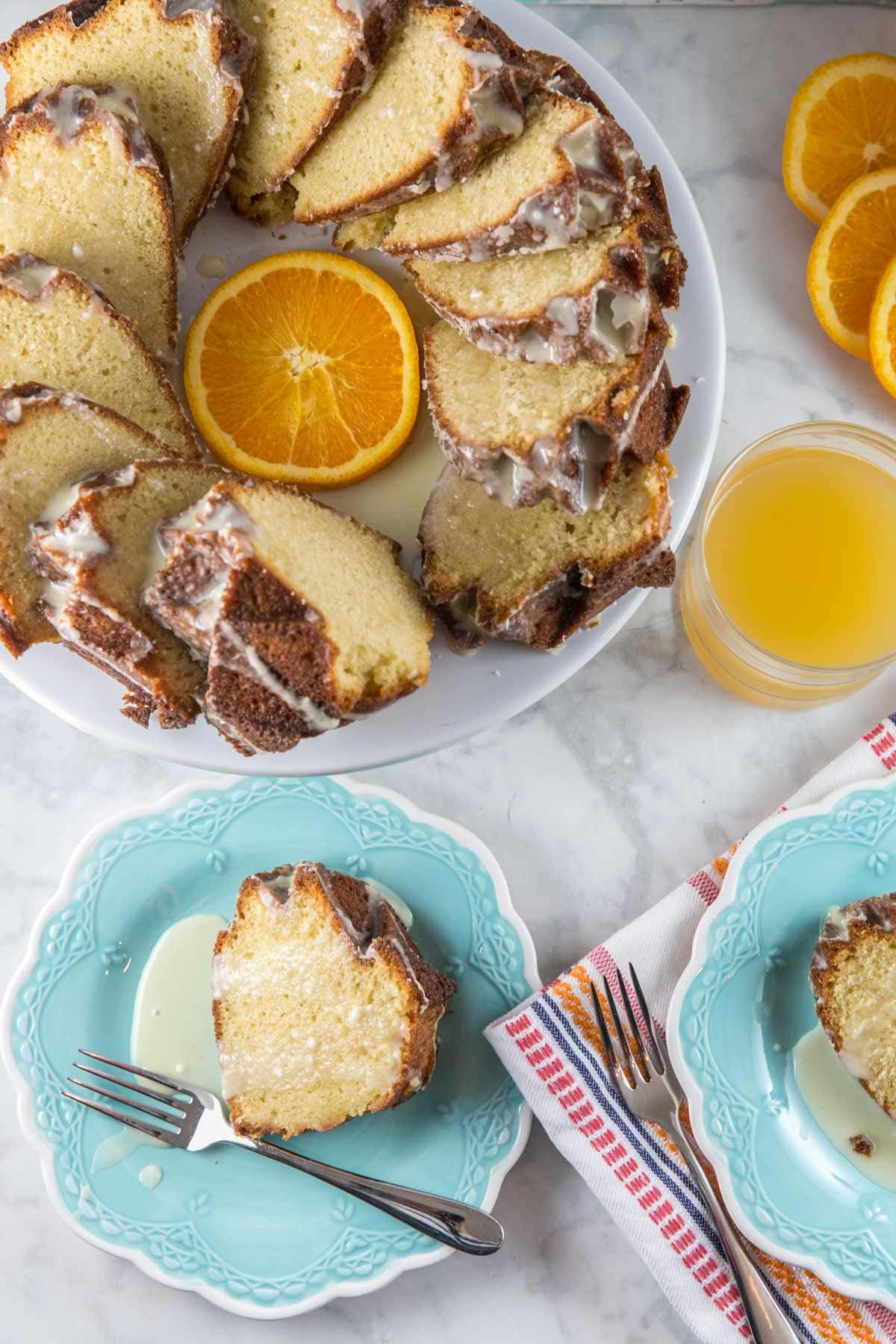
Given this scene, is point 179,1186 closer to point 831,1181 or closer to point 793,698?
point 831,1181

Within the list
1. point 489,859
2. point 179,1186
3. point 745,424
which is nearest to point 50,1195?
point 179,1186

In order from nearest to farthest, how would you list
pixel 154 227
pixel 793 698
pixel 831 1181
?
1. pixel 154 227
2. pixel 831 1181
3. pixel 793 698

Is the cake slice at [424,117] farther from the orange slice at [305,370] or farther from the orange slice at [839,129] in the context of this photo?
the orange slice at [839,129]

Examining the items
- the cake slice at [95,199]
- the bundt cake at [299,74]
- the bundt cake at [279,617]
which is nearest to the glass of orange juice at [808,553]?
the bundt cake at [279,617]

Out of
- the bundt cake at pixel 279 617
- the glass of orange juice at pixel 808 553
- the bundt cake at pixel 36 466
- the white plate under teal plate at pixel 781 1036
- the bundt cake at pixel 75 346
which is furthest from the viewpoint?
the glass of orange juice at pixel 808 553

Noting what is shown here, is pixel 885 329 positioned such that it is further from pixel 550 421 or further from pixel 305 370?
pixel 305 370

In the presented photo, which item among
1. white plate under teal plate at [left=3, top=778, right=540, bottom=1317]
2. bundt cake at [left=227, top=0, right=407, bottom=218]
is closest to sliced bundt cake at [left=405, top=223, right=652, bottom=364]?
bundt cake at [left=227, top=0, right=407, bottom=218]
